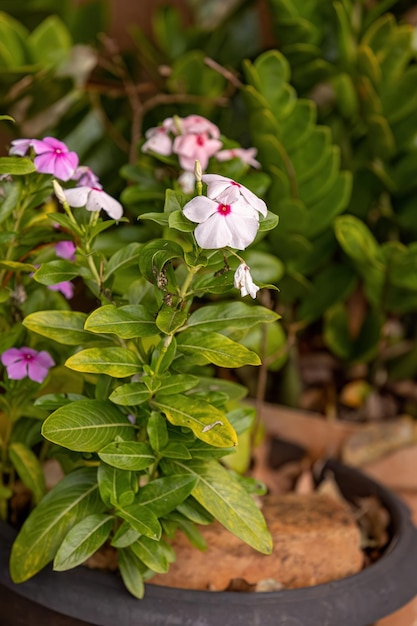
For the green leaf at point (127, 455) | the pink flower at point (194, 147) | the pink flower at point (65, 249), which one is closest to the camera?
the green leaf at point (127, 455)

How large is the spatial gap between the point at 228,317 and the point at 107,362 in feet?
0.47

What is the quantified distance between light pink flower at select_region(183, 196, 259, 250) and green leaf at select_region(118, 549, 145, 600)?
1.23ft

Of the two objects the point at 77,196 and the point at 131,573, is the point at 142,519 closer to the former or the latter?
the point at 131,573

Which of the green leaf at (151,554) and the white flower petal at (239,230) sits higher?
the white flower petal at (239,230)

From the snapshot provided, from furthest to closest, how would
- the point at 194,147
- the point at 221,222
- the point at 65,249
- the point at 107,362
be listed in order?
1. the point at 194,147
2. the point at 65,249
3. the point at 107,362
4. the point at 221,222

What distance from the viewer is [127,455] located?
793 mm

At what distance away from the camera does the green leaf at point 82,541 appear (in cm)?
78

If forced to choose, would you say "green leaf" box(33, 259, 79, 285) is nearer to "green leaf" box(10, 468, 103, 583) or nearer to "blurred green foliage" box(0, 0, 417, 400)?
"green leaf" box(10, 468, 103, 583)

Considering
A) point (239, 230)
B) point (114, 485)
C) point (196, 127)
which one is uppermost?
point (239, 230)

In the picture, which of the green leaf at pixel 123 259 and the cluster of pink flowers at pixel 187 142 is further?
the cluster of pink flowers at pixel 187 142

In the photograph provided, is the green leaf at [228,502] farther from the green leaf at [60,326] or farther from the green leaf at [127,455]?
the green leaf at [60,326]

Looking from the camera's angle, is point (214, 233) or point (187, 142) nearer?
point (214, 233)

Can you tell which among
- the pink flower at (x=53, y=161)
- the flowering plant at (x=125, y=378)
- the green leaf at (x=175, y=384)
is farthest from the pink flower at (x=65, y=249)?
the green leaf at (x=175, y=384)

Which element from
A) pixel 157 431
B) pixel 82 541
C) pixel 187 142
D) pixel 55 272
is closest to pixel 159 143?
pixel 187 142
